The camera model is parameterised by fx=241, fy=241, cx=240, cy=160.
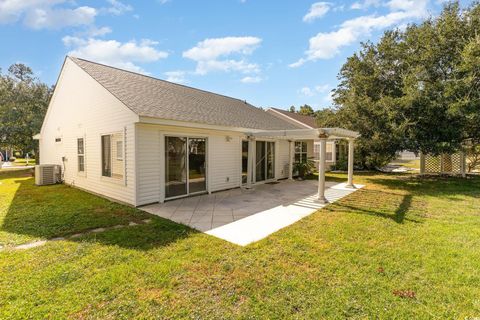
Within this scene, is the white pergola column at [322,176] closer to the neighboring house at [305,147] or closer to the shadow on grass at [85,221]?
the shadow on grass at [85,221]

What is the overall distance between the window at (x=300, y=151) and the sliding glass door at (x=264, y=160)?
3030 mm

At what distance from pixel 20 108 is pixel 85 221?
19.0 m

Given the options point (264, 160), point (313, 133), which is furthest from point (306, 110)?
point (313, 133)

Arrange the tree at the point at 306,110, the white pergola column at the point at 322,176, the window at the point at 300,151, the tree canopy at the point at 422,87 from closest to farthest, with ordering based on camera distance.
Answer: the white pergola column at the point at 322,176, the tree canopy at the point at 422,87, the window at the point at 300,151, the tree at the point at 306,110

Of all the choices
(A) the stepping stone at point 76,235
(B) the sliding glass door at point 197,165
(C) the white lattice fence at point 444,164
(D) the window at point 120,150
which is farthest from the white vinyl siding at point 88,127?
(C) the white lattice fence at point 444,164

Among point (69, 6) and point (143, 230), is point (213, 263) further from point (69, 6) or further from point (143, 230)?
point (69, 6)

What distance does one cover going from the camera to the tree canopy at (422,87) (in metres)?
10.0

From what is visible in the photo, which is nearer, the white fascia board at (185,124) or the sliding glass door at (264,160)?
→ the white fascia board at (185,124)

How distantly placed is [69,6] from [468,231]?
46.4ft

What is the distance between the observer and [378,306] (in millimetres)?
2670

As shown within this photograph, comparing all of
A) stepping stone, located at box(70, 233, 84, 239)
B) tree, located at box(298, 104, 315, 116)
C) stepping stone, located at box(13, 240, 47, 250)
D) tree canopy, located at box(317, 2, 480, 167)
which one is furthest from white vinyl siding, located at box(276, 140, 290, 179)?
tree, located at box(298, 104, 315, 116)

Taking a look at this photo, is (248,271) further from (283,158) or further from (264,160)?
(283,158)

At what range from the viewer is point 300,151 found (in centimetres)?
1529

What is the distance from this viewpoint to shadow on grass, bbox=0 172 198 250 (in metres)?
4.61
